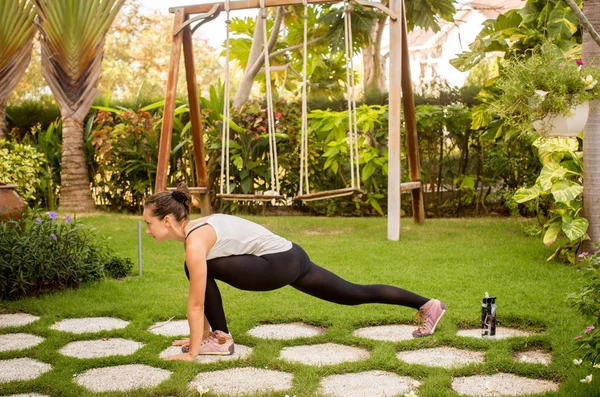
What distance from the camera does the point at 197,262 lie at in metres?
3.20

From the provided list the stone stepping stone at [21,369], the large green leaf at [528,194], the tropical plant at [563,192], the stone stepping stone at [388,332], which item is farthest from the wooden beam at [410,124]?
the stone stepping stone at [21,369]

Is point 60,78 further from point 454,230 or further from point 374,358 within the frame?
point 374,358

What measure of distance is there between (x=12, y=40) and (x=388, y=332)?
712 centimetres

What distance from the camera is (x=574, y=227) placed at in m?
5.10

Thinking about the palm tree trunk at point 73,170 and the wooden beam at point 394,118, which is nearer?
the wooden beam at point 394,118

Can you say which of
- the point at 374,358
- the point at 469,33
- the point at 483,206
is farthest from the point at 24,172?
the point at 469,33

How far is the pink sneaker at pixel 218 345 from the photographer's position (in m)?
3.40

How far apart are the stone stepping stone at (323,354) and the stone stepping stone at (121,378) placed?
0.60 m

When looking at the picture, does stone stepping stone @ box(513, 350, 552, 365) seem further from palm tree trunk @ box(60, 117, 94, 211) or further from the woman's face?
palm tree trunk @ box(60, 117, 94, 211)

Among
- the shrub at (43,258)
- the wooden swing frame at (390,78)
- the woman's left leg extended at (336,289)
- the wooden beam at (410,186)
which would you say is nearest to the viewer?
the woman's left leg extended at (336,289)

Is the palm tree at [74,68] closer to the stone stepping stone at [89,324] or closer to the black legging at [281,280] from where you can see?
the stone stepping stone at [89,324]

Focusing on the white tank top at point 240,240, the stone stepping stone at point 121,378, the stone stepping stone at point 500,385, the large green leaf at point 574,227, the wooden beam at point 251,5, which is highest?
the wooden beam at point 251,5

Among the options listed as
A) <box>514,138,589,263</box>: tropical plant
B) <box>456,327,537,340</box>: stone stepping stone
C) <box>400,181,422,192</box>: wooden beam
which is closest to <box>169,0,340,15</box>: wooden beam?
<box>400,181,422,192</box>: wooden beam

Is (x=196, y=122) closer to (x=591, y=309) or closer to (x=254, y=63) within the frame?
(x=254, y=63)
